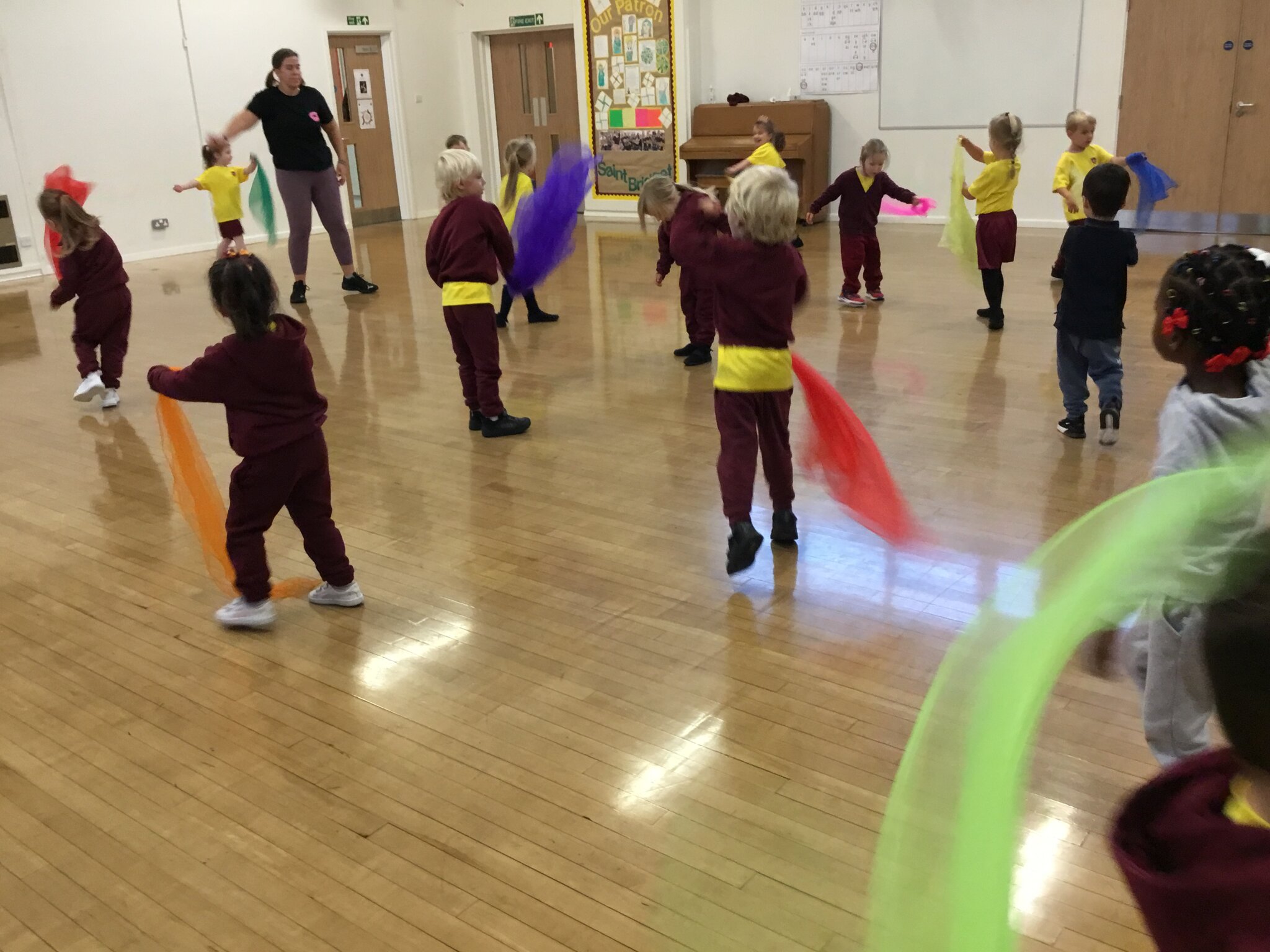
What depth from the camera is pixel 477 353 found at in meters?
5.18

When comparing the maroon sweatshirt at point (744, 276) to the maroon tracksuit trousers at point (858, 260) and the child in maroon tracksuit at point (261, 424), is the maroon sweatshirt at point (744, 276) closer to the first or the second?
the child in maroon tracksuit at point (261, 424)

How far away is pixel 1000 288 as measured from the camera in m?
7.11

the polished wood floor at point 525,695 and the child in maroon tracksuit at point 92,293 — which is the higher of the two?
the child in maroon tracksuit at point 92,293

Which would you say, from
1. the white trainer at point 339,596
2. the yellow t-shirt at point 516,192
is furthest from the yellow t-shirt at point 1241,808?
the yellow t-shirt at point 516,192

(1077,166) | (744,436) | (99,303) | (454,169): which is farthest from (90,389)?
(1077,166)

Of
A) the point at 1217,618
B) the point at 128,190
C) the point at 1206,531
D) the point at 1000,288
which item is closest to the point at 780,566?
the point at 1206,531

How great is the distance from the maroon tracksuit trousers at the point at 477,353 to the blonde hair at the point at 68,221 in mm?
2244

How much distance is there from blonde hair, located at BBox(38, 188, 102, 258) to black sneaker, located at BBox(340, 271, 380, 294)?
3.57 m

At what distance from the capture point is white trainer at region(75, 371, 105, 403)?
6.20 metres

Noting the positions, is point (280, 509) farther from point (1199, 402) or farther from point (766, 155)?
point (766, 155)

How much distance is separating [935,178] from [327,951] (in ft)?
37.0

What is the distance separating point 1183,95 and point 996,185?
5.02 meters

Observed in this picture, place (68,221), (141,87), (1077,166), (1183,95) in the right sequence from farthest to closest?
(141,87) < (1183,95) < (1077,166) < (68,221)

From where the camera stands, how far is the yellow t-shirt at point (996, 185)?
6.83 m
